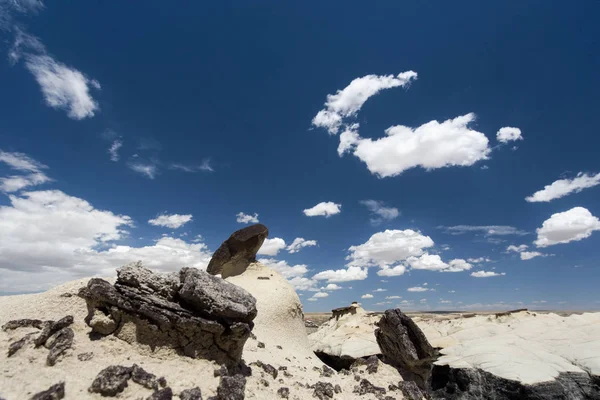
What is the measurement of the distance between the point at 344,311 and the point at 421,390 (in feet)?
80.0

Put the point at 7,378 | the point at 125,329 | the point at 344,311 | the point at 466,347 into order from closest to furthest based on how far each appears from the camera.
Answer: the point at 7,378 → the point at 125,329 → the point at 466,347 → the point at 344,311

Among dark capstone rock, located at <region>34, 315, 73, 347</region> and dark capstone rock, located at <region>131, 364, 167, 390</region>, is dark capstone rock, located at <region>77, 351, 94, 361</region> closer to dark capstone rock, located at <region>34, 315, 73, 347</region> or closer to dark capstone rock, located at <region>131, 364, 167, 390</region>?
dark capstone rock, located at <region>34, 315, 73, 347</region>

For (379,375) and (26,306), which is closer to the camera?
(26,306)

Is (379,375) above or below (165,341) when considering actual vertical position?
below

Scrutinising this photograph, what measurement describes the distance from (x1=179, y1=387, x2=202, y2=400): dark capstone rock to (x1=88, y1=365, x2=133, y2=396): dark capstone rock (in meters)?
1.88

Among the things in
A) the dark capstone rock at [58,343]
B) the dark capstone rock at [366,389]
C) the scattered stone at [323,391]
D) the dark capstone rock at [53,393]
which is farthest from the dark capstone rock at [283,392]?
the dark capstone rock at [58,343]

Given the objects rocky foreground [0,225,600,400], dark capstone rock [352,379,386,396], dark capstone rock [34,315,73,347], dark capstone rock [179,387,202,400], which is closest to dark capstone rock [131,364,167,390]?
rocky foreground [0,225,600,400]

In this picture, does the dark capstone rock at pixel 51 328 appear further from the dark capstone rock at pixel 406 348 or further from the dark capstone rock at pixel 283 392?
the dark capstone rock at pixel 406 348

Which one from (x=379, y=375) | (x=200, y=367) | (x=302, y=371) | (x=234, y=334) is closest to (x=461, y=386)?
(x=379, y=375)

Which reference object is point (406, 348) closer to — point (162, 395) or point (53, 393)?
point (162, 395)

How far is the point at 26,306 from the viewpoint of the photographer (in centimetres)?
1386

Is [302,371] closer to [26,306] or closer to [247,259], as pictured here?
[26,306]

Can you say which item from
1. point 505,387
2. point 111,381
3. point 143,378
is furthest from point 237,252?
point 505,387

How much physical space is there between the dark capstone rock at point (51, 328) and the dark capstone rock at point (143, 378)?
337 centimetres
